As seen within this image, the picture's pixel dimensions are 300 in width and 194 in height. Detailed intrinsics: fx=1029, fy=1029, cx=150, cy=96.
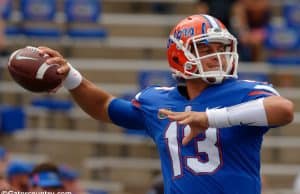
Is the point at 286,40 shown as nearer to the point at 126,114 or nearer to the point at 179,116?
the point at 126,114

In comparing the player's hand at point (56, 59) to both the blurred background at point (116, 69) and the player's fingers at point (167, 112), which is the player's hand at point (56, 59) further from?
the blurred background at point (116, 69)

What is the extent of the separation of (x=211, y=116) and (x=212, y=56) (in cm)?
32

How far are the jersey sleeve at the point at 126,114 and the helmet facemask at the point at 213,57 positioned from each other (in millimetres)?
367

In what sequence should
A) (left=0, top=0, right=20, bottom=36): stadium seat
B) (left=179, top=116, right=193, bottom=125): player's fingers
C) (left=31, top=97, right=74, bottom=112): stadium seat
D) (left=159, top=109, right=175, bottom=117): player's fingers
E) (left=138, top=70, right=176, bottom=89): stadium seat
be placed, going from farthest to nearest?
(left=0, top=0, right=20, bottom=36): stadium seat
(left=31, top=97, right=74, bottom=112): stadium seat
(left=138, top=70, right=176, bottom=89): stadium seat
(left=159, top=109, right=175, bottom=117): player's fingers
(left=179, top=116, right=193, bottom=125): player's fingers

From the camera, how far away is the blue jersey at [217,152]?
3865 mm

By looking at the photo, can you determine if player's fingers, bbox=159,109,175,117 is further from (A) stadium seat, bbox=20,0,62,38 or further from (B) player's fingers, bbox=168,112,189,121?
(A) stadium seat, bbox=20,0,62,38

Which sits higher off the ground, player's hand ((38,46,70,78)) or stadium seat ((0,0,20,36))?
player's hand ((38,46,70,78))

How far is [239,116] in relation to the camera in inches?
147

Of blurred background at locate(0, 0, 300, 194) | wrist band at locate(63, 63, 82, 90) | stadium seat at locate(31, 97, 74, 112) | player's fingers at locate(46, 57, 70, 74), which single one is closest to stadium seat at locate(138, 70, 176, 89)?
blurred background at locate(0, 0, 300, 194)

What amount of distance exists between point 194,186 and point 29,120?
279 inches

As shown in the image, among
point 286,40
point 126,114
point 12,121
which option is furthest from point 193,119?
point 286,40

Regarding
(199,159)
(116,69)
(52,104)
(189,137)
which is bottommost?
(52,104)

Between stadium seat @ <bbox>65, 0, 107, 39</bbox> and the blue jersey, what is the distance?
23.9 ft

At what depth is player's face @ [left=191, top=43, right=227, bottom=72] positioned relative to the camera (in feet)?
12.9
